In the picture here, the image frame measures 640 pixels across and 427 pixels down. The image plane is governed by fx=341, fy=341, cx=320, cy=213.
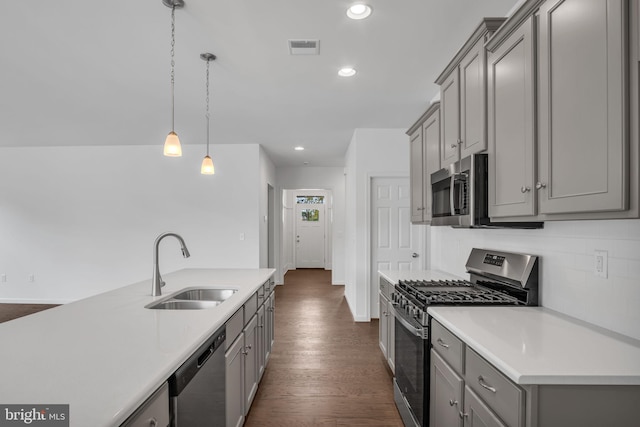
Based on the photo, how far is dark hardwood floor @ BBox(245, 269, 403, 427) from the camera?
2.39 metres

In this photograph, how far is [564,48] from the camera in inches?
49.8

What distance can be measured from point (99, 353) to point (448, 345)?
1428 mm

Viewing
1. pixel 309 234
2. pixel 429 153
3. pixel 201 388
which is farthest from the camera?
pixel 309 234

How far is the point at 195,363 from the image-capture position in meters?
1.33

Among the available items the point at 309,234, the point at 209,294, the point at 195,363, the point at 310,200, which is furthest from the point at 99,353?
the point at 310,200

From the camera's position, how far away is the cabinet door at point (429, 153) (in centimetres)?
266

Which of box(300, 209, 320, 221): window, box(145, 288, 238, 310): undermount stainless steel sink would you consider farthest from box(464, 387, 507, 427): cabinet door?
box(300, 209, 320, 221): window

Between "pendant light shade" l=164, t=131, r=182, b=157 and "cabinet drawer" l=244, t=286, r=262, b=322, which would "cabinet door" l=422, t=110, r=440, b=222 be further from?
"pendant light shade" l=164, t=131, r=182, b=157

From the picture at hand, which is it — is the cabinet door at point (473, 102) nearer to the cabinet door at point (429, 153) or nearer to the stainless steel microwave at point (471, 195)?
the stainless steel microwave at point (471, 195)

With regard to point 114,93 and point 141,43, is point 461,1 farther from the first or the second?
point 114,93

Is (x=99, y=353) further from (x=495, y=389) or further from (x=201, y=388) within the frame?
(x=495, y=389)

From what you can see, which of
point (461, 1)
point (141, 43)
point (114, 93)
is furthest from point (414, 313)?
point (114, 93)

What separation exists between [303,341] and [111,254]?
12.2ft

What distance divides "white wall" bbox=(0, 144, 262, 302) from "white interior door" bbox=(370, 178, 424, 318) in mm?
1931
